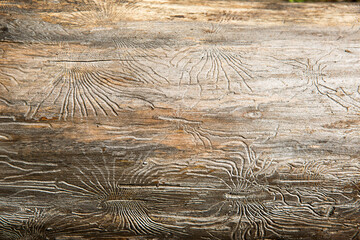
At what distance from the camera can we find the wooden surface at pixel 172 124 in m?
1.47

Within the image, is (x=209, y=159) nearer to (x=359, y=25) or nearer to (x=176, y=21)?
(x=176, y=21)

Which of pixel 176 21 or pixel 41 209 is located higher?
pixel 176 21

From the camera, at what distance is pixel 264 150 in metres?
1.49

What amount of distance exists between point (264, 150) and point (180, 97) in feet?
1.73

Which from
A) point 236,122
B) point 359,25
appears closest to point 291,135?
point 236,122

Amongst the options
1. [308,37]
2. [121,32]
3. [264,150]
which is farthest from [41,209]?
[308,37]

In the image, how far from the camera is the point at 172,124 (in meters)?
1.47

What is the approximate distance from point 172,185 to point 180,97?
479 millimetres

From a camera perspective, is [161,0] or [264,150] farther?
[161,0]

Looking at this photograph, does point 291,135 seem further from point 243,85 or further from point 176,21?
point 176,21

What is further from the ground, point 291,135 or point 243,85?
point 243,85

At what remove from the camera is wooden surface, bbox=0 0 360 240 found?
4.82 feet

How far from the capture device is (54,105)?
4.80 feet

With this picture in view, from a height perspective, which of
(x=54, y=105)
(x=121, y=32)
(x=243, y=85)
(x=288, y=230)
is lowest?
(x=288, y=230)
